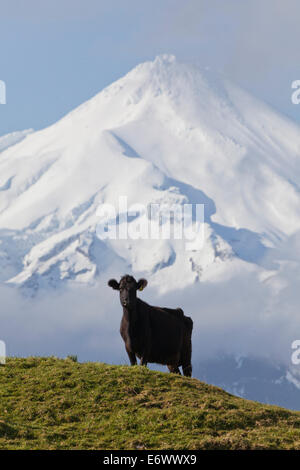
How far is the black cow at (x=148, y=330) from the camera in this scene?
31.9m

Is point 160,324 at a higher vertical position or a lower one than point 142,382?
higher

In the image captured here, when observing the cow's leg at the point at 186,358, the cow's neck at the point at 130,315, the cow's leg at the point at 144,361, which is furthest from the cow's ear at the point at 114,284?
the cow's leg at the point at 186,358

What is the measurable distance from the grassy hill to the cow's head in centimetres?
268

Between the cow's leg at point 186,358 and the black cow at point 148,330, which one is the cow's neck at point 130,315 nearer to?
the black cow at point 148,330

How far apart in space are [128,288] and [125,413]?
808 centimetres

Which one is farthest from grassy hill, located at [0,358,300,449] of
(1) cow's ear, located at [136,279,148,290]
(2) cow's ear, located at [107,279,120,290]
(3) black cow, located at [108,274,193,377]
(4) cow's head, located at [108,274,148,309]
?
(1) cow's ear, located at [136,279,148,290]

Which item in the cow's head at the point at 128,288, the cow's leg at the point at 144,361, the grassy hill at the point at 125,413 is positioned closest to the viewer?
the grassy hill at the point at 125,413

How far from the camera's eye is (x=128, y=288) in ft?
106

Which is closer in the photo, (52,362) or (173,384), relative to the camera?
(173,384)

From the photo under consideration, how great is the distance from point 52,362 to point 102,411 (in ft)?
22.4

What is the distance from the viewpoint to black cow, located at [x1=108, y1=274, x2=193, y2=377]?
31891 millimetres

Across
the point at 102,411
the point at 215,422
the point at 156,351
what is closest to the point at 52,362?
the point at 156,351
